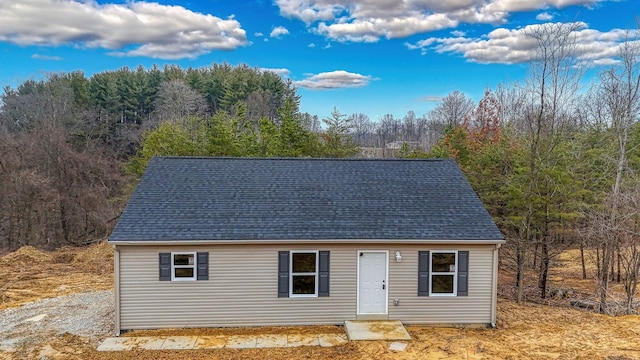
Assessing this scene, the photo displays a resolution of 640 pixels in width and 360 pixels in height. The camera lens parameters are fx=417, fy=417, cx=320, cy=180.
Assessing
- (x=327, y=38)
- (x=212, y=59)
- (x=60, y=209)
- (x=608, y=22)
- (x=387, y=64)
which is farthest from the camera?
(x=212, y=59)

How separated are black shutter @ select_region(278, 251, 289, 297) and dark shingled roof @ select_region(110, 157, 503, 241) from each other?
0.52m

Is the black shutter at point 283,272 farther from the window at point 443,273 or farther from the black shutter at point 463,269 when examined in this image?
the black shutter at point 463,269

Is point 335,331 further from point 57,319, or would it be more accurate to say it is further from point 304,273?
point 57,319

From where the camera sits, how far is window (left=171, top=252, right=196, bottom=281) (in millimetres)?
10453

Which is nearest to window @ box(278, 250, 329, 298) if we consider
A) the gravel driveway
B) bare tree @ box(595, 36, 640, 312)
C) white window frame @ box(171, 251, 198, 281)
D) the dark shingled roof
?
the dark shingled roof

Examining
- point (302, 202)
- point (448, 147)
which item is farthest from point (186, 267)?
point (448, 147)

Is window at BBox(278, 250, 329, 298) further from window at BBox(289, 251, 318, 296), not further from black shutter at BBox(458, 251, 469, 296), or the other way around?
black shutter at BBox(458, 251, 469, 296)

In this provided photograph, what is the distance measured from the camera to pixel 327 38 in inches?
1394

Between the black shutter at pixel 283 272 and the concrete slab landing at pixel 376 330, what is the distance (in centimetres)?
179

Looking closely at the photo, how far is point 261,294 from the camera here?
10633mm

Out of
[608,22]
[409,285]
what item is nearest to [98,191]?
[409,285]

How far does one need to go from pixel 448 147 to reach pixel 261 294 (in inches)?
638

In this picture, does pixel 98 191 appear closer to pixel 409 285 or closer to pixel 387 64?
pixel 409 285

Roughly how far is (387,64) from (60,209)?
27956mm
